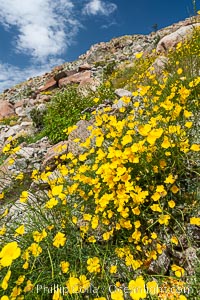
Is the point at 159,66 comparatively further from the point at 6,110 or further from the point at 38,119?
the point at 6,110

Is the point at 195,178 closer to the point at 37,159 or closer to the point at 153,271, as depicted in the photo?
the point at 153,271

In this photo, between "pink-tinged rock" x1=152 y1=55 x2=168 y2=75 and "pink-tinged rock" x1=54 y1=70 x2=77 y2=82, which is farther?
"pink-tinged rock" x1=54 y1=70 x2=77 y2=82

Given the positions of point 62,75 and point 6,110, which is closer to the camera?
point 6,110

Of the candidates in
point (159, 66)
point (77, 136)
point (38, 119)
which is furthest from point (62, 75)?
point (77, 136)

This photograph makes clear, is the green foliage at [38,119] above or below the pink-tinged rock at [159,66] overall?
above

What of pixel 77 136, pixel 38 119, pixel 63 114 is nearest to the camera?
pixel 77 136

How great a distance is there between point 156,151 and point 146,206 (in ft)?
1.77

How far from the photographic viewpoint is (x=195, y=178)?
102 inches

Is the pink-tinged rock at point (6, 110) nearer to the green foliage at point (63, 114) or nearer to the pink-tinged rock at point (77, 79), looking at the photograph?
the pink-tinged rock at point (77, 79)

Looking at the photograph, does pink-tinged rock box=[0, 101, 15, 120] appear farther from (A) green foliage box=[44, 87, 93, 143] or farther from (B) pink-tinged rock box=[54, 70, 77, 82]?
(A) green foliage box=[44, 87, 93, 143]

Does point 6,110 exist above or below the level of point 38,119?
above

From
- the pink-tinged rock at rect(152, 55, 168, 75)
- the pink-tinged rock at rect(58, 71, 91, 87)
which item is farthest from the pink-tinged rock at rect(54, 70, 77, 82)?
the pink-tinged rock at rect(152, 55, 168, 75)

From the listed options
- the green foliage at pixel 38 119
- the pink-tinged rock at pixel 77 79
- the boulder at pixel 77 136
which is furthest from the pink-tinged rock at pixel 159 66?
the pink-tinged rock at pixel 77 79

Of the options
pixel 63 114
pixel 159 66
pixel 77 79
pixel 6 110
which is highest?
pixel 77 79
